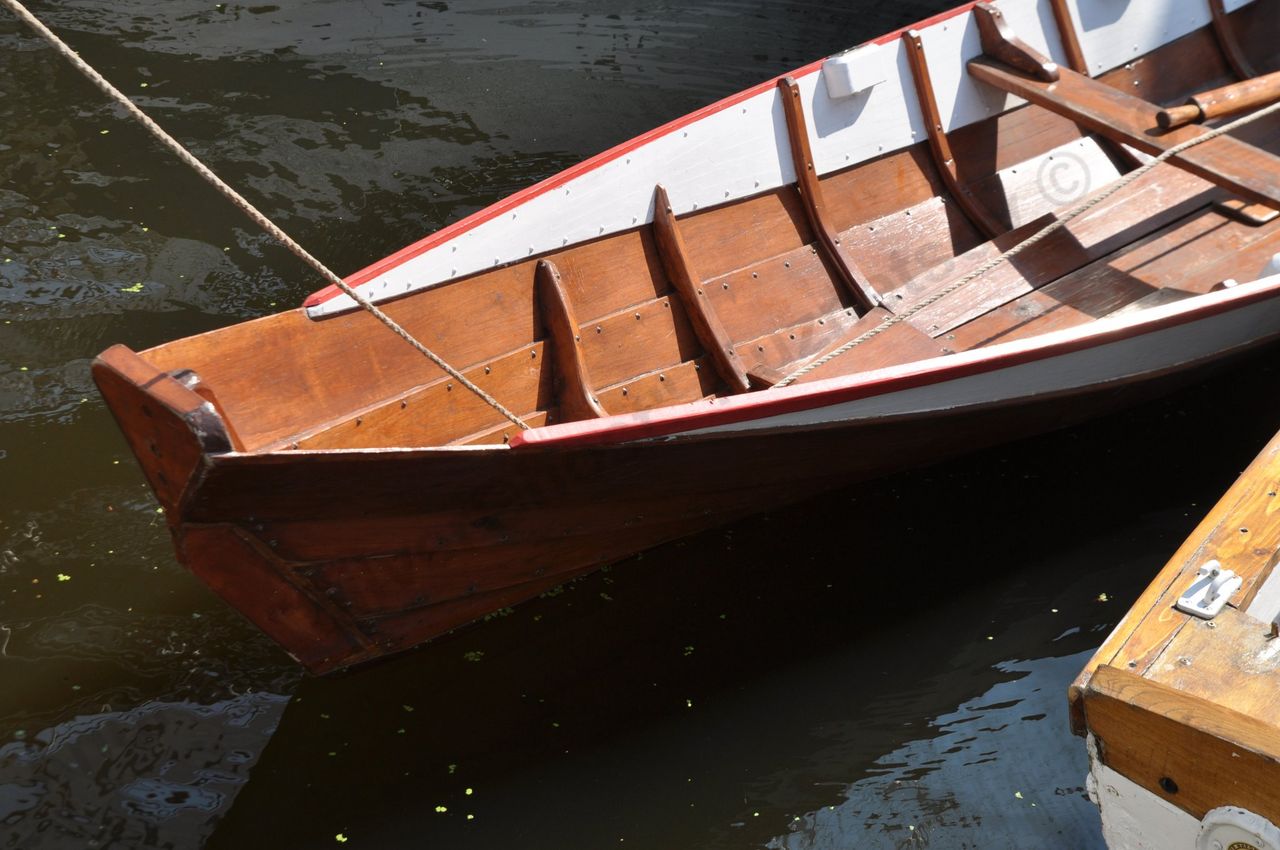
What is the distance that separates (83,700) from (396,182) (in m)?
3.30

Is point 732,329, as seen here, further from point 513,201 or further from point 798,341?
point 513,201

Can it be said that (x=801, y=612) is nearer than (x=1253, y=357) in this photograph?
Yes

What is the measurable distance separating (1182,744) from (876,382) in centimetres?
182

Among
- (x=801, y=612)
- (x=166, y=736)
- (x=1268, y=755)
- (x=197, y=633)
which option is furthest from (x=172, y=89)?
(x=1268, y=755)

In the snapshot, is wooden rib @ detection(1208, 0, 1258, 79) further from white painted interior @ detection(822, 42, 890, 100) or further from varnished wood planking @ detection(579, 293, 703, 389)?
varnished wood planking @ detection(579, 293, 703, 389)

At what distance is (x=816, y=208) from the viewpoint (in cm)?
454

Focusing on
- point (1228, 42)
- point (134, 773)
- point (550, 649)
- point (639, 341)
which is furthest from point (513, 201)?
point (1228, 42)

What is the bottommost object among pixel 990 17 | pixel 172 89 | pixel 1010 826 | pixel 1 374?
pixel 1010 826

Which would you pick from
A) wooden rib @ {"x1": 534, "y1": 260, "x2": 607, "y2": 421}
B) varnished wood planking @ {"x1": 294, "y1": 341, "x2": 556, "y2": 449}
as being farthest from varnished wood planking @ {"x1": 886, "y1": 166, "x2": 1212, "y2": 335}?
varnished wood planking @ {"x1": 294, "y1": 341, "x2": 556, "y2": 449}

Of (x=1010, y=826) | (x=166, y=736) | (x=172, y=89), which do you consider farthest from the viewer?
(x=172, y=89)

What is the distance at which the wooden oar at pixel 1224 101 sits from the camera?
Answer: 4547 mm

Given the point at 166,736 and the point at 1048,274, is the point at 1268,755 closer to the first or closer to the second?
the point at 166,736

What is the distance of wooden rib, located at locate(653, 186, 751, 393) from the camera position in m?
4.19

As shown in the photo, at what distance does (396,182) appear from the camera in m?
6.08
